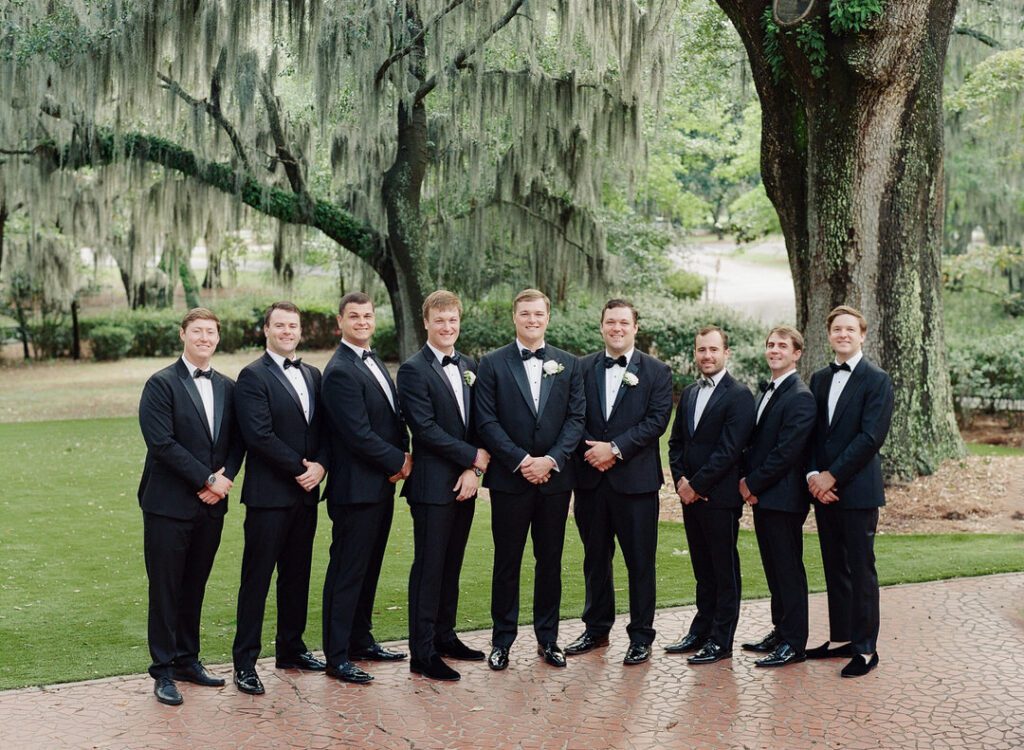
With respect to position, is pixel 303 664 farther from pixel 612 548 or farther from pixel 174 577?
pixel 612 548

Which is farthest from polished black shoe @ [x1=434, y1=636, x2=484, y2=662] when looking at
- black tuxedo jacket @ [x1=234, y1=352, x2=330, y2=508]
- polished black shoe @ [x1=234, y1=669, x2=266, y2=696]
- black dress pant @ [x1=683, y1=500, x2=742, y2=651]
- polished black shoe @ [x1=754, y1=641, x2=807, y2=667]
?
polished black shoe @ [x1=754, y1=641, x2=807, y2=667]

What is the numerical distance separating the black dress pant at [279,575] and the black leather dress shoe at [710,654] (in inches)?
75.3

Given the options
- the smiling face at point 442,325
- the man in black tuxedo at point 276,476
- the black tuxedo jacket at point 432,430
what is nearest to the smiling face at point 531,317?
the smiling face at point 442,325

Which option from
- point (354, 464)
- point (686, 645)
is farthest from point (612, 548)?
point (354, 464)

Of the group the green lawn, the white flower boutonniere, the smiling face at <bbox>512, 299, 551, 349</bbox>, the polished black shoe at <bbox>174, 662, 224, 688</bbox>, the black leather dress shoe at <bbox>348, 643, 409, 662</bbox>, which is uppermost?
the smiling face at <bbox>512, 299, 551, 349</bbox>

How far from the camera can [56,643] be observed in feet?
19.6

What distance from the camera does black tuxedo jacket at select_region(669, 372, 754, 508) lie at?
5.66 meters

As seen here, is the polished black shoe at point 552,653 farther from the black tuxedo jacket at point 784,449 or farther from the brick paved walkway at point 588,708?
the black tuxedo jacket at point 784,449

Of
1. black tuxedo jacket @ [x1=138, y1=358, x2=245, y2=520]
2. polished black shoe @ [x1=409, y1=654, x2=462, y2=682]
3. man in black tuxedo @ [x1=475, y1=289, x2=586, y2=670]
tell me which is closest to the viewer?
black tuxedo jacket @ [x1=138, y1=358, x2=245, y2=520]

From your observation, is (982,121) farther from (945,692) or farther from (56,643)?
(56,643)

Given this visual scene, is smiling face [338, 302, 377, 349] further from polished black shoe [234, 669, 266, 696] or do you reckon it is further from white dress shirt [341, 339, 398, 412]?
polished black shoe [234, 669, 266, 696]

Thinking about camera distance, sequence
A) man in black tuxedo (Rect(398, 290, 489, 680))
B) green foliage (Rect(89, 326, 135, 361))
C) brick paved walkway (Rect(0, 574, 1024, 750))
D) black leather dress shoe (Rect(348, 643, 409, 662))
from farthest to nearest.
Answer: green foliage (Rect(89, 326, 135, 361)), black leather dress shoe (Rect(348, 643, 409, 662)), man in black tuxedo (Rect(398, 290, 489, 680)), brick paved walkway (Rect(0, 574, 1024, 750))

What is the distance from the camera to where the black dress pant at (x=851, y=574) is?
5453 mm

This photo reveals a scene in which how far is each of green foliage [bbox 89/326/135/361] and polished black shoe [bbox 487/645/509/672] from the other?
69.8 feet
